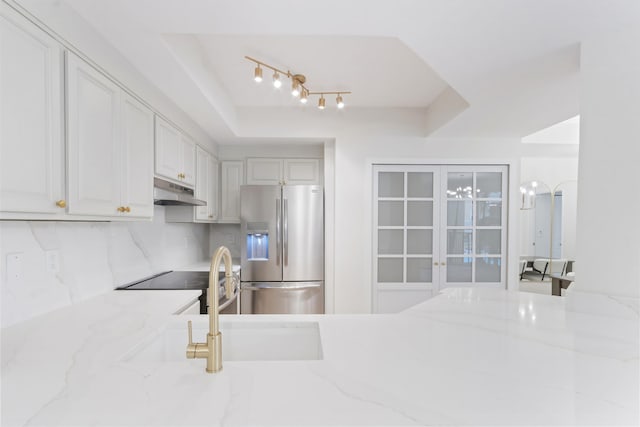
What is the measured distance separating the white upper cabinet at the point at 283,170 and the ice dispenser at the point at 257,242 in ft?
2.34

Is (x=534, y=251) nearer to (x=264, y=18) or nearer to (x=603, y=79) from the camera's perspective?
(x=603, y=79)

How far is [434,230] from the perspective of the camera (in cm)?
323

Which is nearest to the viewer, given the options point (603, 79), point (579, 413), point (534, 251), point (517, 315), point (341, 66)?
point (579, 413)

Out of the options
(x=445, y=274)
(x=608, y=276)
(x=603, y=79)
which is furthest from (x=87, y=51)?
(x=445, y=274)

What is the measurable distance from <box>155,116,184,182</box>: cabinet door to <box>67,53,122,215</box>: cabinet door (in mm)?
467

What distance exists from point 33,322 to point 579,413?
1.92m

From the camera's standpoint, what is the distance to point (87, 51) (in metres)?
1.33

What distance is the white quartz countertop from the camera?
2.05 ft

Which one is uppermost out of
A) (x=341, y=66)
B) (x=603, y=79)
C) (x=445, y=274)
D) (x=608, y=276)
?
(x=341, y=66)

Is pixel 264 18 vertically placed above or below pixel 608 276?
above

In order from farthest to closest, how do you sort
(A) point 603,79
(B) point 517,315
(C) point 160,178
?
(C) point 160,178, (A) point 603,79, (B) point 517,315

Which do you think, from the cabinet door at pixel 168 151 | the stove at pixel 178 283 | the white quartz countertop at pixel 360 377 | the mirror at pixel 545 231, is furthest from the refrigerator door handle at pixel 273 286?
the mirror at pixel 545 231

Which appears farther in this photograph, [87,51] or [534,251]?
[534,251]

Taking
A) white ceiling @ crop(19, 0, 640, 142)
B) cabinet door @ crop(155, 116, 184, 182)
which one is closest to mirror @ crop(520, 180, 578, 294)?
white ceiling @ crop(19, 0, 640, 142)
